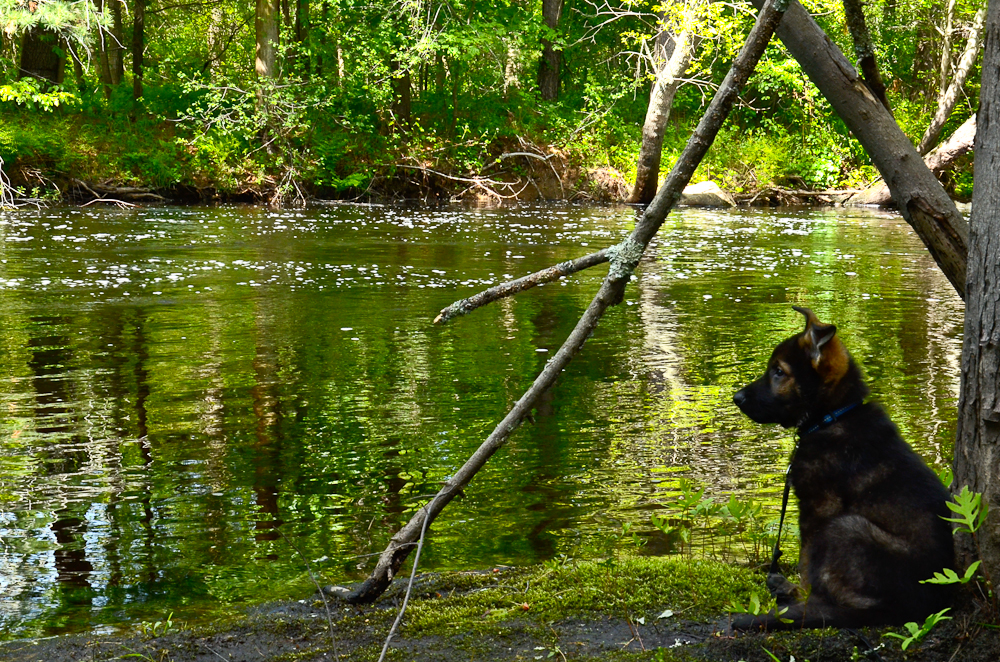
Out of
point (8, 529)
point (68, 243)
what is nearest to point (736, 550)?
point (8, 529)

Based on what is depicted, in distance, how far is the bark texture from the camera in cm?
420

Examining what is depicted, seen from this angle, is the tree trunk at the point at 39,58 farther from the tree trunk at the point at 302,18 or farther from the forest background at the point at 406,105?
the tree trunk at the point at 302,18

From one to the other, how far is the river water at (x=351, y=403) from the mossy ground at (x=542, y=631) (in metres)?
0.57

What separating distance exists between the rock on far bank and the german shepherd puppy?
3007cm

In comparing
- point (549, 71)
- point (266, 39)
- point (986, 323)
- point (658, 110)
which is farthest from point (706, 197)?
point (986, 323)

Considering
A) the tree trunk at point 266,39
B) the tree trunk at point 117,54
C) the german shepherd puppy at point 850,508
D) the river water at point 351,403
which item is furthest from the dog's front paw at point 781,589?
the tree trunk at point 117,54

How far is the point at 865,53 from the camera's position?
183 inches

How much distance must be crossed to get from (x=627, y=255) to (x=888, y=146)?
134cm

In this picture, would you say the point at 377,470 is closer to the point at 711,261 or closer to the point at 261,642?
the point at 261,642

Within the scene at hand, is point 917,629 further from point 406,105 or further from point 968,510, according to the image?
point 406,105

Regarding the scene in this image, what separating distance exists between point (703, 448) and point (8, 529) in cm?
486

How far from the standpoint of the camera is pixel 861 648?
4012 millimetres

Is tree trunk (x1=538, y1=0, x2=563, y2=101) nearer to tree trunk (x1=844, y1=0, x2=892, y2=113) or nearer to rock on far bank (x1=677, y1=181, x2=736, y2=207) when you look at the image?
rock on far bank (x1=677, y1=181, x2=736, y2=207)

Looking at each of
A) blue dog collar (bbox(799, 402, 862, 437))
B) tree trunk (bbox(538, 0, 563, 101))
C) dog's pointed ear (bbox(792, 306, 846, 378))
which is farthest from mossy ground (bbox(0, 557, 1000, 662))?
tree trunk (bbox(538, 0, 563, 101))
